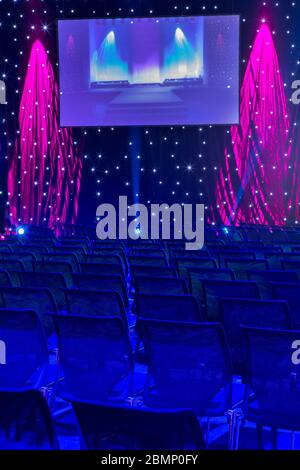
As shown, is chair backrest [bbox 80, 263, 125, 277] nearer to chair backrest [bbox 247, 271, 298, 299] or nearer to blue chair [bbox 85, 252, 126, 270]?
blue chair [bbox 85, 252, 126, 270]

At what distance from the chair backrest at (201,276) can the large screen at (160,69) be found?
7.23 m

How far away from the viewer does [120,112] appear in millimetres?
12125

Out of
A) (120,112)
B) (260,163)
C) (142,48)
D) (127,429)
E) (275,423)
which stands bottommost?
(275,423)

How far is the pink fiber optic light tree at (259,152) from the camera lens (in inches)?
488

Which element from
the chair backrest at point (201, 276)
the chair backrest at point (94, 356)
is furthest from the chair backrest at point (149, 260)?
the chair backrest at point (94, 356)

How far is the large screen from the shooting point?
11875mm

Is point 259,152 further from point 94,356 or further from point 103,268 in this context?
point 94,356

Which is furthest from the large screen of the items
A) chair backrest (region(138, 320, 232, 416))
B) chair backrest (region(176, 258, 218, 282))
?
chair backrest (region(138, 320, 232, 416))

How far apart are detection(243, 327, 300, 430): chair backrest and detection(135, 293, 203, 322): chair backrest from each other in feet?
2.51

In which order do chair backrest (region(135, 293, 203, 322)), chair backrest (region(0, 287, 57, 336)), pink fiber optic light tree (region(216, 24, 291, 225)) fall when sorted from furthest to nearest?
pink fiber optic light tree (region(216, 24, 291, 225)) < chair backrest (region(0, 287, 57, 336)) < chair backrest (region(135, 293, 203, 322))

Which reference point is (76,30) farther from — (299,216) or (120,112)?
(299,216)

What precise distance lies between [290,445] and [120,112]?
30.7 feet

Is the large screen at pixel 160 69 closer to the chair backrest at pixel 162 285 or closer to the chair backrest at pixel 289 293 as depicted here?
the chair backrest at pixel 162 285

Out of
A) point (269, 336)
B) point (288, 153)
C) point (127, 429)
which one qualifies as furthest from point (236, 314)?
point (288, 153)
